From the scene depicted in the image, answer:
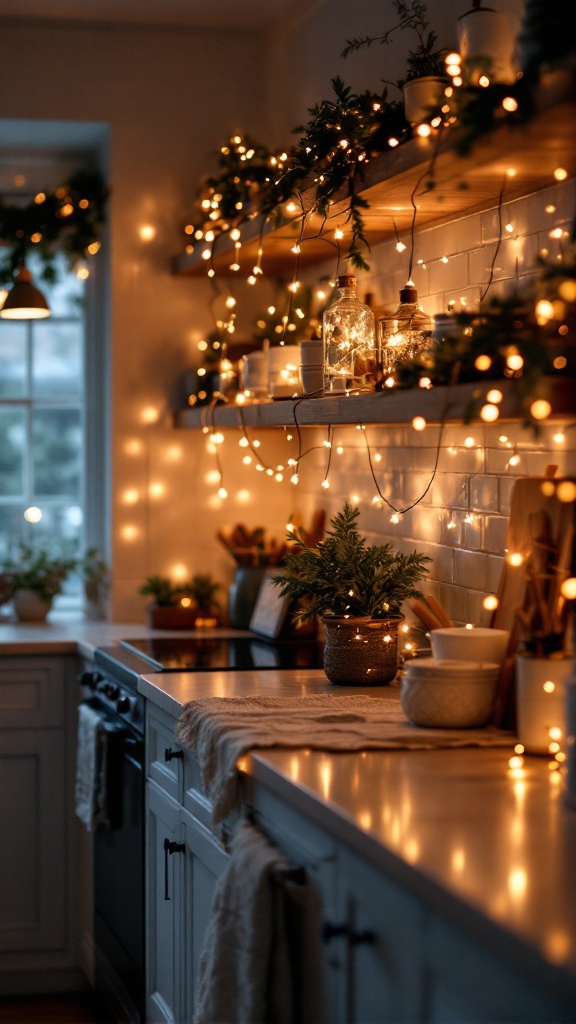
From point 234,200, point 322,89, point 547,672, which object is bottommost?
point 547,672

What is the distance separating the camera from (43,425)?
462 cm

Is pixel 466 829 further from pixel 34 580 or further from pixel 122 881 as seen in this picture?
pixel 34 580

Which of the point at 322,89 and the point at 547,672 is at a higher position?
the point at 322,89

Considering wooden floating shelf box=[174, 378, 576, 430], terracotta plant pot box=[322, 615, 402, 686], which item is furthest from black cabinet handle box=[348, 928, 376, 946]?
terracotta plant pot box=[322, 615, 402, 686]

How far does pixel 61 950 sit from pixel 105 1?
2.95 meters

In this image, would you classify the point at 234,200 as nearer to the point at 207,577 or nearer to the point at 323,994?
the point at 207,577

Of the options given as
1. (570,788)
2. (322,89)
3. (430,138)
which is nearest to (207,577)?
A: (322,89)

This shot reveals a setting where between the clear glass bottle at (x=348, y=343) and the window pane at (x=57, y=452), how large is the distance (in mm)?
1950

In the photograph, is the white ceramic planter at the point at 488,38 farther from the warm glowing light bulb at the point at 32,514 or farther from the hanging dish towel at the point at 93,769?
the warm glowing light bulb at the point at 32,514

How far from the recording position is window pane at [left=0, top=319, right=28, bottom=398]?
4602mm

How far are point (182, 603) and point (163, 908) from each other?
134 centimetres

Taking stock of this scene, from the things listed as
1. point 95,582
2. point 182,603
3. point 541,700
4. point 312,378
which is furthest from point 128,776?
point 541,700

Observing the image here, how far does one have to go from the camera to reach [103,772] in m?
3.32

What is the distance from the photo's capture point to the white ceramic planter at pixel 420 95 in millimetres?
2318
